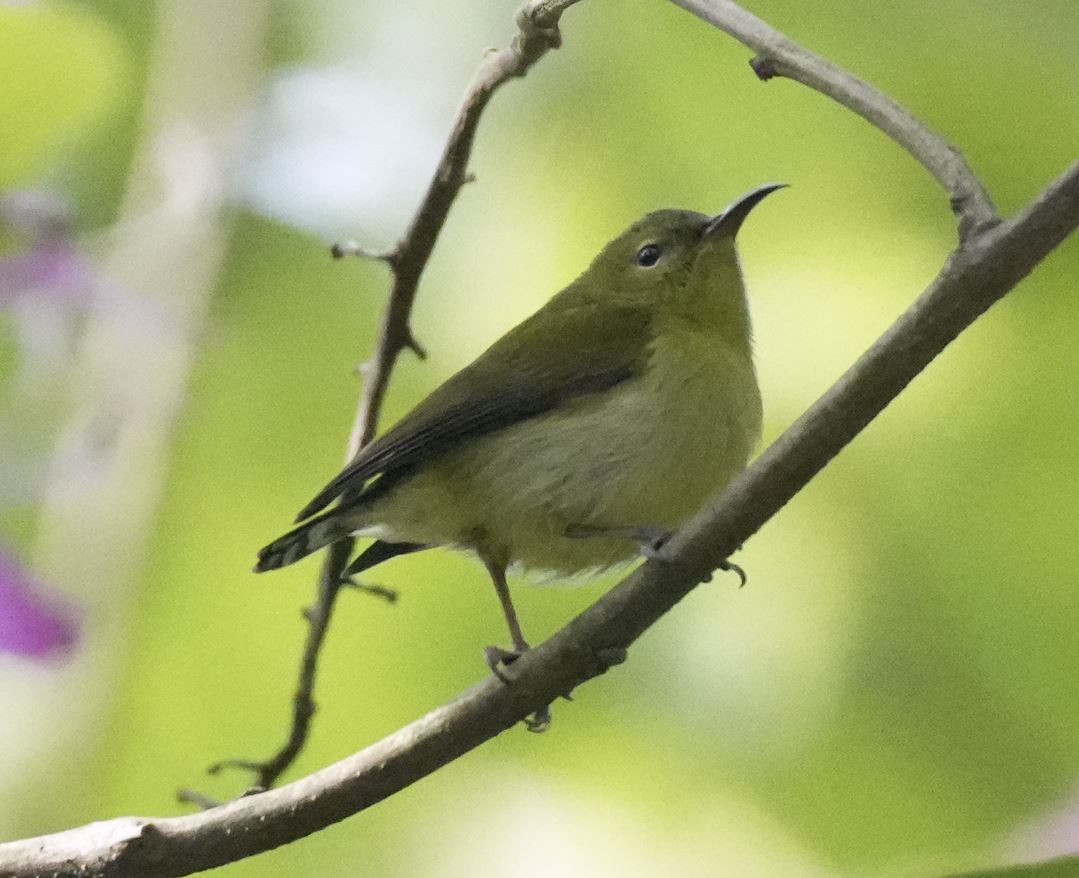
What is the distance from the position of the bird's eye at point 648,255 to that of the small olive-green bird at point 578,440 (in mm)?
40

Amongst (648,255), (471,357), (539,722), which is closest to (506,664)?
(539,722)

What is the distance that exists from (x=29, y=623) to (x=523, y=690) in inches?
32.3

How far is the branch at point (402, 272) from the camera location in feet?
5.06

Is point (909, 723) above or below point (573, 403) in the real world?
below

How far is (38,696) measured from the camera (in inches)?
92.4

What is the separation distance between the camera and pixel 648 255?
78.5 inches

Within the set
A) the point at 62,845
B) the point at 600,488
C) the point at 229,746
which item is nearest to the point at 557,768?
the point at 229,746

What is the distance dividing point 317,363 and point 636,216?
25.6 inches

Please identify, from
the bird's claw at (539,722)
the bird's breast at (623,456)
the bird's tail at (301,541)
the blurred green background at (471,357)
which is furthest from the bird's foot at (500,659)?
the blurred green background at (471,357)

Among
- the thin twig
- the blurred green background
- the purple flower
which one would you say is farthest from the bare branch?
the purple flower

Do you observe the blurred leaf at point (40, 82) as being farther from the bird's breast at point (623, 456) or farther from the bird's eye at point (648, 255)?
the bird's eye at point (648, 255)

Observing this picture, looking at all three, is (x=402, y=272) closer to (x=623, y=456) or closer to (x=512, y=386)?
(x=512, y=386)

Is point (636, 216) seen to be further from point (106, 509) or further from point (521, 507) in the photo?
point (106, 509)

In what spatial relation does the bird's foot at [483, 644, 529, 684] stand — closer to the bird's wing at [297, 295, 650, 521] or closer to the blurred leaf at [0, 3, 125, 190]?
the bird's wing at [297, 295, 650, 521]
